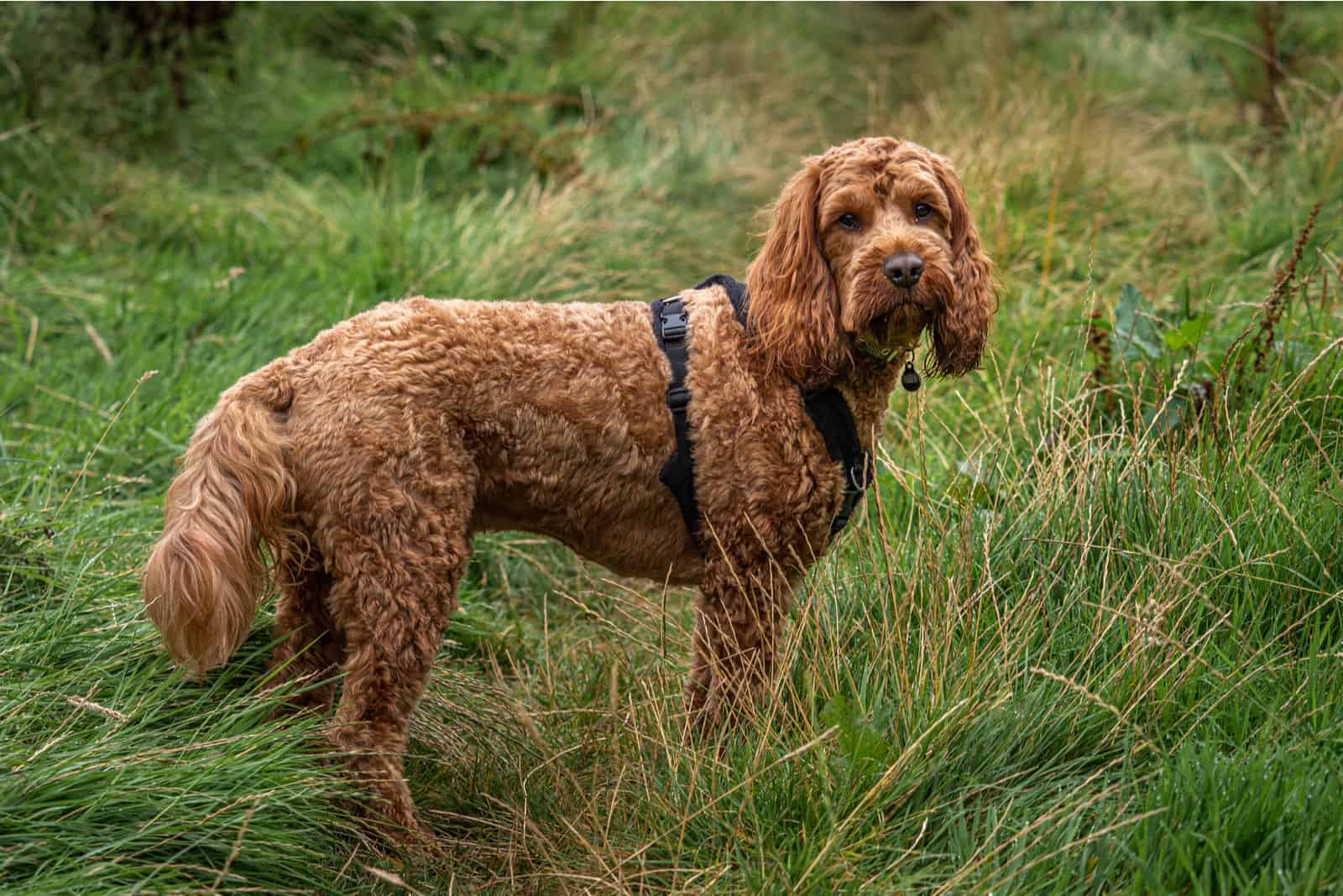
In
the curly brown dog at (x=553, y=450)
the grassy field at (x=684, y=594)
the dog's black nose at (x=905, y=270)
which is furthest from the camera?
the dog's black nose at (x=905, y=270)

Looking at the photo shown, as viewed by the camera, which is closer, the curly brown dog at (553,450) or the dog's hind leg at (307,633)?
the curly brown dog at (553,450)

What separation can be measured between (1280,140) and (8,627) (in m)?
7.60

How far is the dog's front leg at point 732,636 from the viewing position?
328cm

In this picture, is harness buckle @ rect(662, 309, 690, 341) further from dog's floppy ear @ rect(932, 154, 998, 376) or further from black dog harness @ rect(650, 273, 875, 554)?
dog's floppy ear @ rect(932, 154, 998, 376)

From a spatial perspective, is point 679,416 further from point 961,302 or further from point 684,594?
point 684,594

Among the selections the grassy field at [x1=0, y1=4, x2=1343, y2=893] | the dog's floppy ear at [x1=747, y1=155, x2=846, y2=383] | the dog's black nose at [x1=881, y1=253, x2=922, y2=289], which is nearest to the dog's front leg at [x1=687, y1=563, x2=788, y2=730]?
the grassy field at [x1=0, y1=4, x2=1343, y2=893]

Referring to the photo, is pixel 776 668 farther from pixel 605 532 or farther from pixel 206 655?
pixel 206 655

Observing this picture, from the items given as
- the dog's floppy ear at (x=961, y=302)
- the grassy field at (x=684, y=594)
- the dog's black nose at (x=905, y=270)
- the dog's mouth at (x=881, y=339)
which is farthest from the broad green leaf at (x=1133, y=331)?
the dog's black nose at (x=905, y=270)

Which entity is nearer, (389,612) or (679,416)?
(389,612)

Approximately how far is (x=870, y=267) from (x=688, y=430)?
2.34ft

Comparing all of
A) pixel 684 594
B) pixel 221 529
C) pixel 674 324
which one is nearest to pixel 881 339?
pixel 674 324

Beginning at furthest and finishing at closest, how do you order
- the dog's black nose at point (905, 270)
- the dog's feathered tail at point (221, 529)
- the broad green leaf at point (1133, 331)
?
the broad green leaf at point (1133, 331) < the dog's black nose at point (905, 270) < the dog's feathered tail at point (221, 529)

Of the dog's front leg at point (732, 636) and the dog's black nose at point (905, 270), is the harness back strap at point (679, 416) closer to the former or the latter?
the dog's front leg at point (732, 636)

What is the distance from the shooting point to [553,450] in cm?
326
